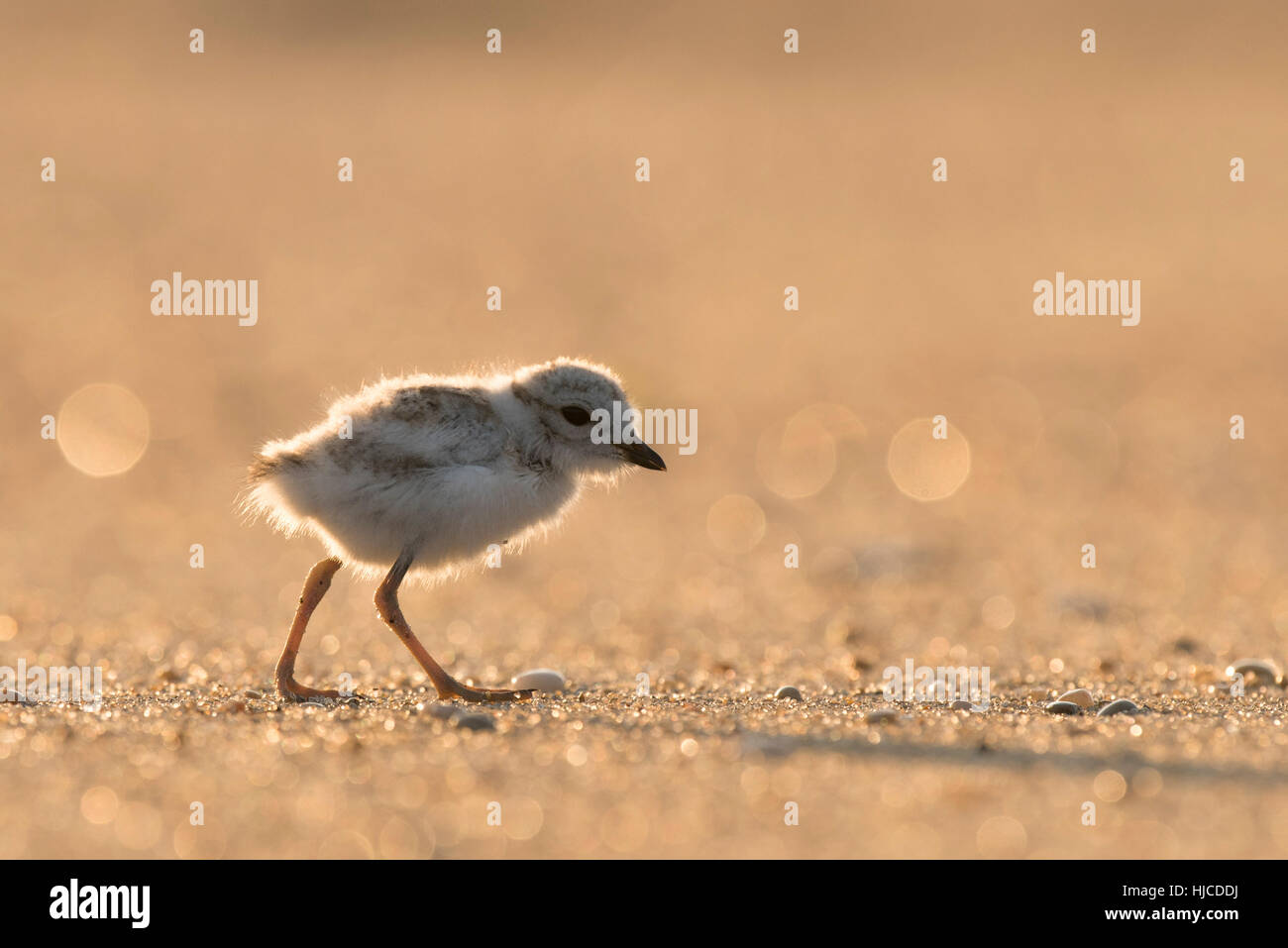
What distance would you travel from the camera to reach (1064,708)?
16.5 ft

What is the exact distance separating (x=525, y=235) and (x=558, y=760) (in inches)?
509

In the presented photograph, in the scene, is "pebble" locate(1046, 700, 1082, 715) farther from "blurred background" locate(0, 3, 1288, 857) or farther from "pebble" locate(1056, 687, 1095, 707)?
"blurred background" locate(0, 3, 1288, 857)

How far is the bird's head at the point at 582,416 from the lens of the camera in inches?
217

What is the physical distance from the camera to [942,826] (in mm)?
3584

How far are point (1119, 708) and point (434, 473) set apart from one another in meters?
2.31

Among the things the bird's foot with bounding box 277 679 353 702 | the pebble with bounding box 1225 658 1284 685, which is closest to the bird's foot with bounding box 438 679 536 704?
the bird's foot with bounding box 277 679 353 702

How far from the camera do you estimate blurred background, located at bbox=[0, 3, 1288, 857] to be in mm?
3914

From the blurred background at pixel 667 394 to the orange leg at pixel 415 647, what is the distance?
1.58 feet

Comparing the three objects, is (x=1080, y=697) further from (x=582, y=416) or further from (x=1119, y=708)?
(x=582, y=416)

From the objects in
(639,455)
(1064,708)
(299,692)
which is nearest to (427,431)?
(639,455)

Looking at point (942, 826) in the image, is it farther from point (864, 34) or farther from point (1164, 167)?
point (864, 34)

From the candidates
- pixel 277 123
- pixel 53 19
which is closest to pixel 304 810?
pixel 277 123

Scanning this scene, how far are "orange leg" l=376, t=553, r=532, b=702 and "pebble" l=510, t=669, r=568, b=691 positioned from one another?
190 millimetres
